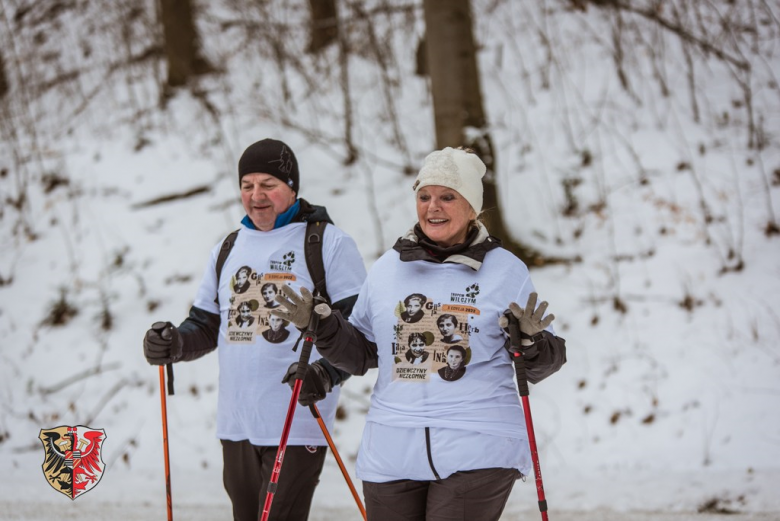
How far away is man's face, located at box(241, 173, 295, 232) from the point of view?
10.7ft

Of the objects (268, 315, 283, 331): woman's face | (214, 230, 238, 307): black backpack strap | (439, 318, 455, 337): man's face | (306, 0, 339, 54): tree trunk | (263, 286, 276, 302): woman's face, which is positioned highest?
(306, 0, 339, 54): tree trunk

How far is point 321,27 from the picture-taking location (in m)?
10.6

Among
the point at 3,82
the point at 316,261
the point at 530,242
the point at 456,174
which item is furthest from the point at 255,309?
the point at 3,82

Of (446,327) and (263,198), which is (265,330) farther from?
(446,327)

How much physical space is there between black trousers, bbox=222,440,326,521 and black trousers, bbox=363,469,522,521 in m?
0.60

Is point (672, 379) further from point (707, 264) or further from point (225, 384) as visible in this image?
point (225, 384)

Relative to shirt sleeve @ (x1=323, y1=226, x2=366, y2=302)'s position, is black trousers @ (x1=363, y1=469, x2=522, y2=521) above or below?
below

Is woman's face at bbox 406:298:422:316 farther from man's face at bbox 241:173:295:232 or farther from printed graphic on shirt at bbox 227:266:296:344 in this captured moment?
man's face at bbox 241:173:295:232

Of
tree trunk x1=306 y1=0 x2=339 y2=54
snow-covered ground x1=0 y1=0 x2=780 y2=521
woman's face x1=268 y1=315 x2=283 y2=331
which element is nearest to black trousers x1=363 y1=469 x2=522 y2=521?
woman's face x1=268 y1=315 x2=283 y2=331

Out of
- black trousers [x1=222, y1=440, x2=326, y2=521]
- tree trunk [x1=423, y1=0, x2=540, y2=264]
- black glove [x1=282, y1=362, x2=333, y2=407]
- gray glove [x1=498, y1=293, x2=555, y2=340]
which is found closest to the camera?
gray glove [x1=498, y1=293, x2=555, y2=340]

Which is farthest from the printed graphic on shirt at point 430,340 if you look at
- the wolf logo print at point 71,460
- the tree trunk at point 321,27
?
the tree trunk at point 321,27

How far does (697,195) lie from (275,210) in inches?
195

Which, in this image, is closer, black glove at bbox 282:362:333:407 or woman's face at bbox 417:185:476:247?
woman's face at bbox 417:185:476:247

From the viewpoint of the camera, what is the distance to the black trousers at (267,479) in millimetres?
3102
